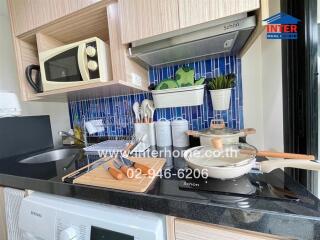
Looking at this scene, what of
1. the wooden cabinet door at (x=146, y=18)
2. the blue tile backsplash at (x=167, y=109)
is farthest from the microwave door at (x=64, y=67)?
the blue tile backsplash at (x=167, y=109)

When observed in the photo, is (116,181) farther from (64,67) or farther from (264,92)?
(264,92)

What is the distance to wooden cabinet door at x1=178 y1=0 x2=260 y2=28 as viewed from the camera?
61cm

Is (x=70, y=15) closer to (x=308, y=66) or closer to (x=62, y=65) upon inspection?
(x=62, y=65)

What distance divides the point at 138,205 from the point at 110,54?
774 mm

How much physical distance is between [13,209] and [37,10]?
107cm

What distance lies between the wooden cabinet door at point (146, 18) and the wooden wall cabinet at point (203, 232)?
2.43 ft

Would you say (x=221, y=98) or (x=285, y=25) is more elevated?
(x=285, y=25)

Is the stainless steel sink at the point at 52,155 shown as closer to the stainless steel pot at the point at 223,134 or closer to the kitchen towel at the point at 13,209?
the kitchen towel at the point at 13,209

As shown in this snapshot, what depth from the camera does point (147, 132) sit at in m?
1.13

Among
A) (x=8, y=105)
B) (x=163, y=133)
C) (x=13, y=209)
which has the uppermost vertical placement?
(x=8, y=105)

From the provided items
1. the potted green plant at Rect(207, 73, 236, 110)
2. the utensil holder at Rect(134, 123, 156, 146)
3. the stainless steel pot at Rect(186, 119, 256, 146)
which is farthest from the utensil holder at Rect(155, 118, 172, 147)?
the potted green plant at Rect(207, 73, 236, 110)

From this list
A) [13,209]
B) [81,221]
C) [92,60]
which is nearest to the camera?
[81,221]

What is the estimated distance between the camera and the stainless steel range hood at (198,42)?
67cm

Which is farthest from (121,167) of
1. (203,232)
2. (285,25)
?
(285,25)
